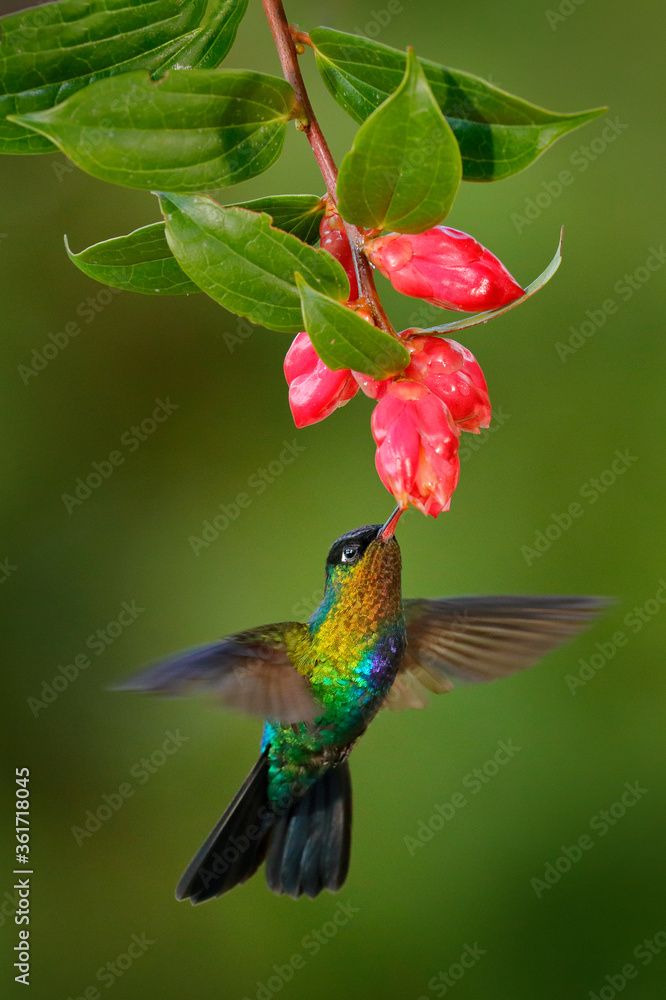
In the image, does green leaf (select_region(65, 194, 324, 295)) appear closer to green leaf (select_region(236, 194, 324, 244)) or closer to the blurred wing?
green leaf (select_region(236, 194, 324, 244))

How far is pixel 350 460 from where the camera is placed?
9.36ft

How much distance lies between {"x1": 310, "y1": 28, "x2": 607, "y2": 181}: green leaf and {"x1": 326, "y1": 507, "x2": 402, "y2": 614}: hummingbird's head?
Answer: 0.51 metres

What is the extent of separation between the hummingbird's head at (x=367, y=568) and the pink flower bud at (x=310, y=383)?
1.25ft

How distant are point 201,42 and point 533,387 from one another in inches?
85.7

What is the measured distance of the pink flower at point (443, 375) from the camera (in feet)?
2.33

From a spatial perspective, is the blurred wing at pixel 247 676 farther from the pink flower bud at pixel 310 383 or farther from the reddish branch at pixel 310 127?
the reddish branch at pixel 310 127

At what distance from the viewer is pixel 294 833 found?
155cm

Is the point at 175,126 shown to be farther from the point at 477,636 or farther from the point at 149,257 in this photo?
the point at 477,636

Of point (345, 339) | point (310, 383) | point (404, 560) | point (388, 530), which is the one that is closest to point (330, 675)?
point (388, 530)

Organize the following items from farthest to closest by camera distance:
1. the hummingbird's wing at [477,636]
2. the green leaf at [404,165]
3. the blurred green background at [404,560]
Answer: the blurred green background at [404,560] → the hummingbird's wing at [477,636] → the green leaf at [404,165]

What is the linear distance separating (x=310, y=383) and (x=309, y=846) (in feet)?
3.33

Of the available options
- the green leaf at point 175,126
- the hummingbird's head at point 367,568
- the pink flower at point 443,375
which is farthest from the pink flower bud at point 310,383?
the hummingbird's head at point 367,568

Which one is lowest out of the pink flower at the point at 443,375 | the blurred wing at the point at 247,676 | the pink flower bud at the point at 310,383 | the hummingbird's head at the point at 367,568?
the blurred wing at the point at 247,676

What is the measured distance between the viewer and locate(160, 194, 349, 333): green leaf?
2.12 ft
